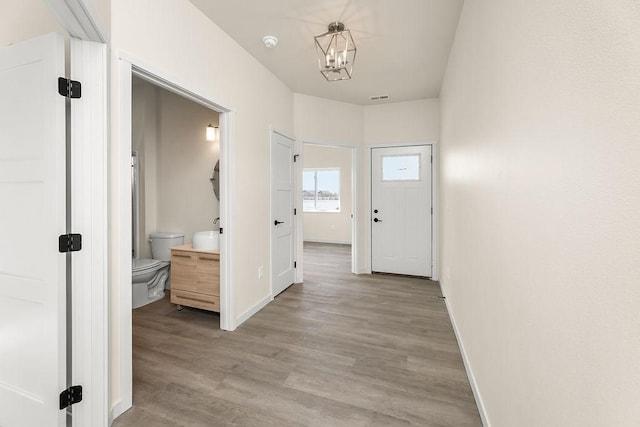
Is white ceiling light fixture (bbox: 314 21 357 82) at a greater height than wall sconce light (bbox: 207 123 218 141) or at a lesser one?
greater

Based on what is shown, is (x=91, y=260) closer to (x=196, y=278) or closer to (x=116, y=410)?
(x=116, y=410)

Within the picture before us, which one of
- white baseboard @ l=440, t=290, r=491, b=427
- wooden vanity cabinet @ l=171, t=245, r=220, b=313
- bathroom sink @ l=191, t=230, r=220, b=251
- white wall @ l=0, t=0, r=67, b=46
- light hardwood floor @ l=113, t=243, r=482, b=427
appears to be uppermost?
white wall @ l=0, t=0, r=67, b=46

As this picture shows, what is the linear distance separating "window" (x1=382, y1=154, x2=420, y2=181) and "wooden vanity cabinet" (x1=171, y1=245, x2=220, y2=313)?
301 cm

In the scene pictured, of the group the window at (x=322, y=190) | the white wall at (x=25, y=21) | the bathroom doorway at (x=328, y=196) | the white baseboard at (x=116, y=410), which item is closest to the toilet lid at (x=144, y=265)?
the white baseboard at (x=116, y=410)

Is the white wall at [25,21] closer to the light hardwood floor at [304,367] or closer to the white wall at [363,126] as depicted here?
the light hardwood floor at [304,367]

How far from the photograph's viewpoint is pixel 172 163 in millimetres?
3928

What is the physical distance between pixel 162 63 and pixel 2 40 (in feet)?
2.98

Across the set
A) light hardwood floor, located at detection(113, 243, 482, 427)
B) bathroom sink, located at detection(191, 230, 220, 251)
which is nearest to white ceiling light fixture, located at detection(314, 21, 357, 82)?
bathroom sink, located at detection(191, 230, 220, 251)

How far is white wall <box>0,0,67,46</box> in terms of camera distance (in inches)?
66.6

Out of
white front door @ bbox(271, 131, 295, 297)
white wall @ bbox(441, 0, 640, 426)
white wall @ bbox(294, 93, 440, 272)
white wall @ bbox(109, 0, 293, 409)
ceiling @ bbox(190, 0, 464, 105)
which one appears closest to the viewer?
white wall @ bbox(441, 0, 640, 426)

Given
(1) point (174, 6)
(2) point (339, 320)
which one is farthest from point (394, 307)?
(1) point (174, 6)

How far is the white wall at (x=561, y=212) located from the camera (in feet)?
1.84

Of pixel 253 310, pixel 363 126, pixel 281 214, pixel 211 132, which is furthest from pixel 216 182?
pixel 363 126

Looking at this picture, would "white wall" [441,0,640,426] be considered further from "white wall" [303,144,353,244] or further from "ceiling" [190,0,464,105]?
"white wall" [303,144,353,244]
